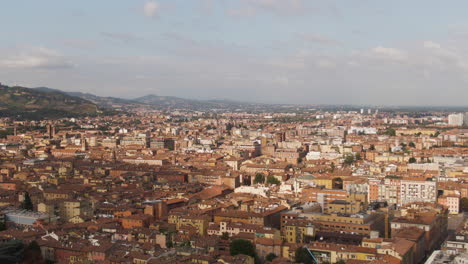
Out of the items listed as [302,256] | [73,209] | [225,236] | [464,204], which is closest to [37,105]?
[73,209]

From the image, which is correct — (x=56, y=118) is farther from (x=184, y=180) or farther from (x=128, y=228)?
(x=128, y=228)

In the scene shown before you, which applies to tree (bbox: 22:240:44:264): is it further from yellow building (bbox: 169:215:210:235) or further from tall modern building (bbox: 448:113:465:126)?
tall modern building (bbox: 448:113:465:126)

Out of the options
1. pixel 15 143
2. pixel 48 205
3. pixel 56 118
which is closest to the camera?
pixel 48 205

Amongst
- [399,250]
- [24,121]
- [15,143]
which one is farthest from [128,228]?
[24,121]

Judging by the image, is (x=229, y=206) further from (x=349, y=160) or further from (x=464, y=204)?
(x=349, y=160)

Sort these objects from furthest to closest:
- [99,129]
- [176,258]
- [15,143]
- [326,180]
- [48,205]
A: 1. [99,129]
2. [15,143]
3. [326,180]
4. [48,205]
5. [176,258]

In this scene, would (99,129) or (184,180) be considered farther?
(99,129)

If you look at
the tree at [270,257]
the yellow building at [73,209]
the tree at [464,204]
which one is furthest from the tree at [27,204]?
the tree at [464,204]
